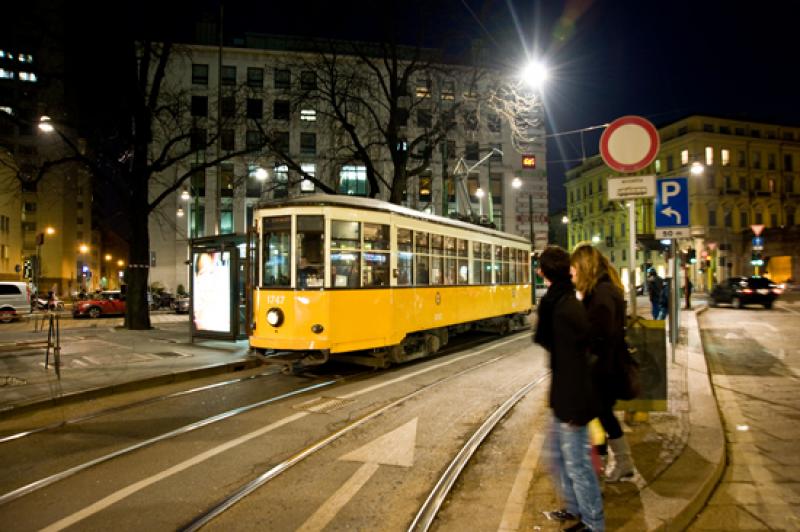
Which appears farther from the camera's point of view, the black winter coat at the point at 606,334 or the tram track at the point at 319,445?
the tram track at the point at 319,445

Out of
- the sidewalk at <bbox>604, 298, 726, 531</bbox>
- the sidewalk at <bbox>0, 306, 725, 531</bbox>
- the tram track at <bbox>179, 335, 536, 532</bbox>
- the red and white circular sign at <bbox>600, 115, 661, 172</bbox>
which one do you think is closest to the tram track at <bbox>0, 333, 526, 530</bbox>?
the tram track at <bbox>179, 335, 536, 532</bbox>

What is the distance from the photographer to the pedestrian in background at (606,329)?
3881 millimetres

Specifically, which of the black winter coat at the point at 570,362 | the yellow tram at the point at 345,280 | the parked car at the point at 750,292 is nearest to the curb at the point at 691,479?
the black winter coat at the point at 570,362

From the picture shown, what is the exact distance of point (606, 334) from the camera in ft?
12.7

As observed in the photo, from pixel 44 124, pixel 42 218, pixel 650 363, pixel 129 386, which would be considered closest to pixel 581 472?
pixel 650 363

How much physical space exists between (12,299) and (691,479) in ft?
95.9

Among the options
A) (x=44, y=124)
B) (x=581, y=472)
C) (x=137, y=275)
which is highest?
(x=44, y=124)

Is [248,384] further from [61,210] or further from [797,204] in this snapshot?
[61,210]

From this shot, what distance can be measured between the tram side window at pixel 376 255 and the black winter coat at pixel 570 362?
662 cm

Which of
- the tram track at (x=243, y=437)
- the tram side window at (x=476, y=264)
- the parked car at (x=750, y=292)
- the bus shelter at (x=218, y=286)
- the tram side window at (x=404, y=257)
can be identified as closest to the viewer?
the tram track at (x=243, y=437)

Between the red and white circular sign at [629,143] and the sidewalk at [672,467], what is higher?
the red and white circular sign at [629,143]

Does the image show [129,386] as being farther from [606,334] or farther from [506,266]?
[506,266]

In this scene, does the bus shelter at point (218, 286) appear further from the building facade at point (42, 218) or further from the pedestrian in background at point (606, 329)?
the building facade at point (42, 218)

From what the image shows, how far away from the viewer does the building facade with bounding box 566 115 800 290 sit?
5594cm
